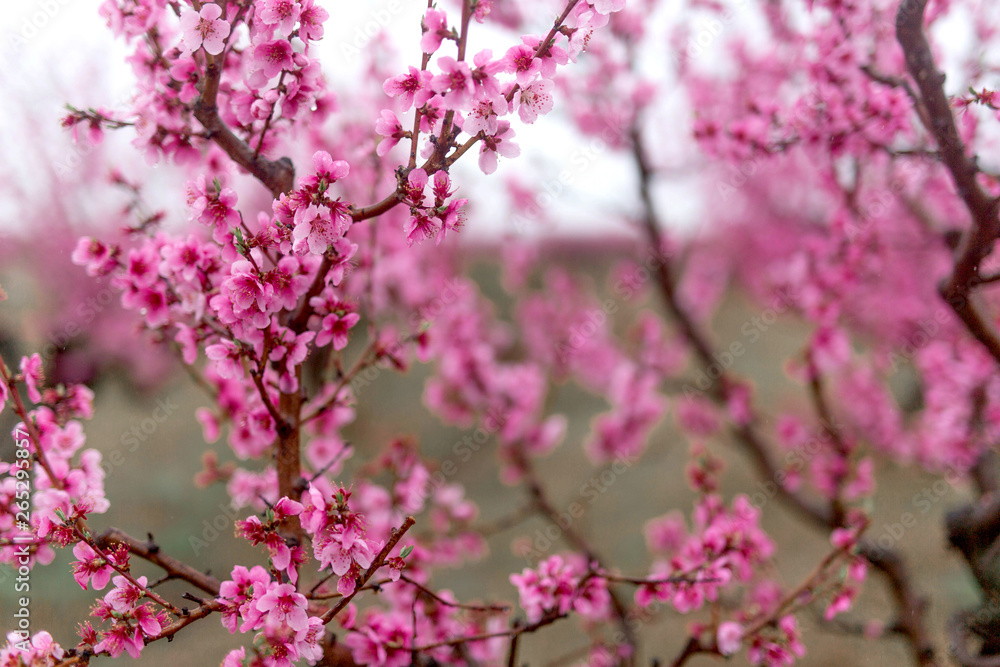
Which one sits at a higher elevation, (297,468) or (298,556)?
(297,468)

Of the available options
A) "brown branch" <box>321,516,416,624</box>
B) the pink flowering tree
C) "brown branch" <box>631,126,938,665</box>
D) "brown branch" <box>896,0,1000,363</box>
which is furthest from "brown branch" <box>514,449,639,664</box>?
"brown branch" <box>896,0,1000,363</box>

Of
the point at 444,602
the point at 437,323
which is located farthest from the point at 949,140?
the point at 437,323

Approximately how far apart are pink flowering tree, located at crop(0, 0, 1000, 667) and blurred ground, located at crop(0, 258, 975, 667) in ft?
0.46

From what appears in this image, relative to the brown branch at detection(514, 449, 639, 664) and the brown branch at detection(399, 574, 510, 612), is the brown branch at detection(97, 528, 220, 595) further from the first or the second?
the brown branch at detection(514, 449, 639, 664)

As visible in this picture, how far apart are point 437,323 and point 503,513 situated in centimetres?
217

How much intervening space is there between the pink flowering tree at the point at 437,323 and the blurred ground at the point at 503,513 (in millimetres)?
140

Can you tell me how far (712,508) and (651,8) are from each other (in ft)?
8.25

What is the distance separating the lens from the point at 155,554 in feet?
3.51

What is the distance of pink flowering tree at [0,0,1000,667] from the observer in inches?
34.9

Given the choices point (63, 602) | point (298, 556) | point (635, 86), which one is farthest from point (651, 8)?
point (63, 602)

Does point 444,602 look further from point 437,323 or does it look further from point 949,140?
point 437,323

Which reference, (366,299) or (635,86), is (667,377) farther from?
(366,299)

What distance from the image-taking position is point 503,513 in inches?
180

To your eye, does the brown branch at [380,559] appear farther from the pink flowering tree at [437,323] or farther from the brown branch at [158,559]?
the brown branch at [158,559]
